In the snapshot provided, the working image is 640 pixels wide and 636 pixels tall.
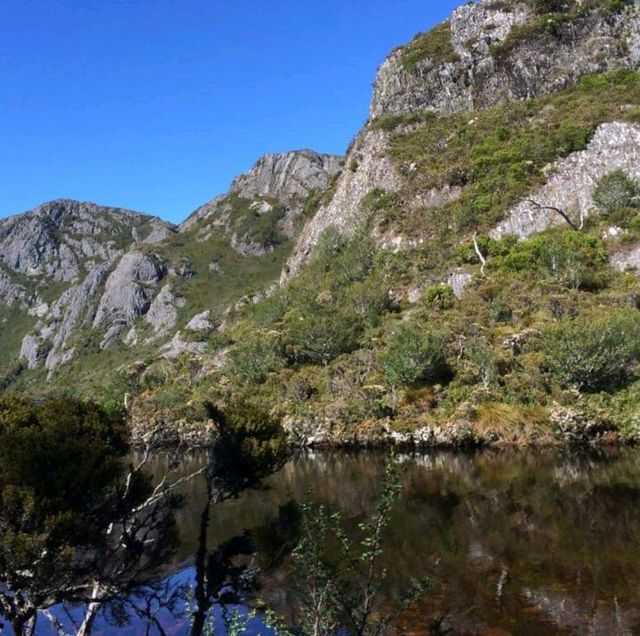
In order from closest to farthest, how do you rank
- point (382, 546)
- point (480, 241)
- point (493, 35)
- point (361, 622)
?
point (361, 622) < point (382, 546) < point (480, 241) < point (493, 35)

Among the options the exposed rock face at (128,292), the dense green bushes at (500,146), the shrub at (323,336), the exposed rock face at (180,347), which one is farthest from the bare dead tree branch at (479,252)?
the exposed rock face at (128,292)

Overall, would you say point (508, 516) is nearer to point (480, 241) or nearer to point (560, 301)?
point (560, 301)

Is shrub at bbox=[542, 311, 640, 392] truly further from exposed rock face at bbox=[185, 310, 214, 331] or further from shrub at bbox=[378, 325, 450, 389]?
exposed rock face at bbox=[185, 310, 214, 331]

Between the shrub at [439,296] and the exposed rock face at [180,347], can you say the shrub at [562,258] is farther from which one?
the exposed rock face at [180,347]

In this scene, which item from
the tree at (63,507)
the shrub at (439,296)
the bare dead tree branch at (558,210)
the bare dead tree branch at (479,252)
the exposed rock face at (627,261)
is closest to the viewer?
the tree at (63,507)

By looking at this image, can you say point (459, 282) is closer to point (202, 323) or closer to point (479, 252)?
point (479, 252)

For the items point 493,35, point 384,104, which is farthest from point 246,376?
point 493,35

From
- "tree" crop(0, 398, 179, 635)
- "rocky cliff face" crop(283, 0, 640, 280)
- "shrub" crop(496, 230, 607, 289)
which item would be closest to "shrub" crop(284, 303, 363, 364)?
"shrub" crop(496, 230, 607, 289)

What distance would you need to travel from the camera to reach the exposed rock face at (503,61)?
86938 mm

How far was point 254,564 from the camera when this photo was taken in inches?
613

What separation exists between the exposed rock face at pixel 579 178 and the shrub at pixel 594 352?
2746 cm

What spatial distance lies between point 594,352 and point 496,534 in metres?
22.1

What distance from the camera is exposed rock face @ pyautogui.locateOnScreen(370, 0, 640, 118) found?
86.9 metres

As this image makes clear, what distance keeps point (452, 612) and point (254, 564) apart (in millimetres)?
5498
